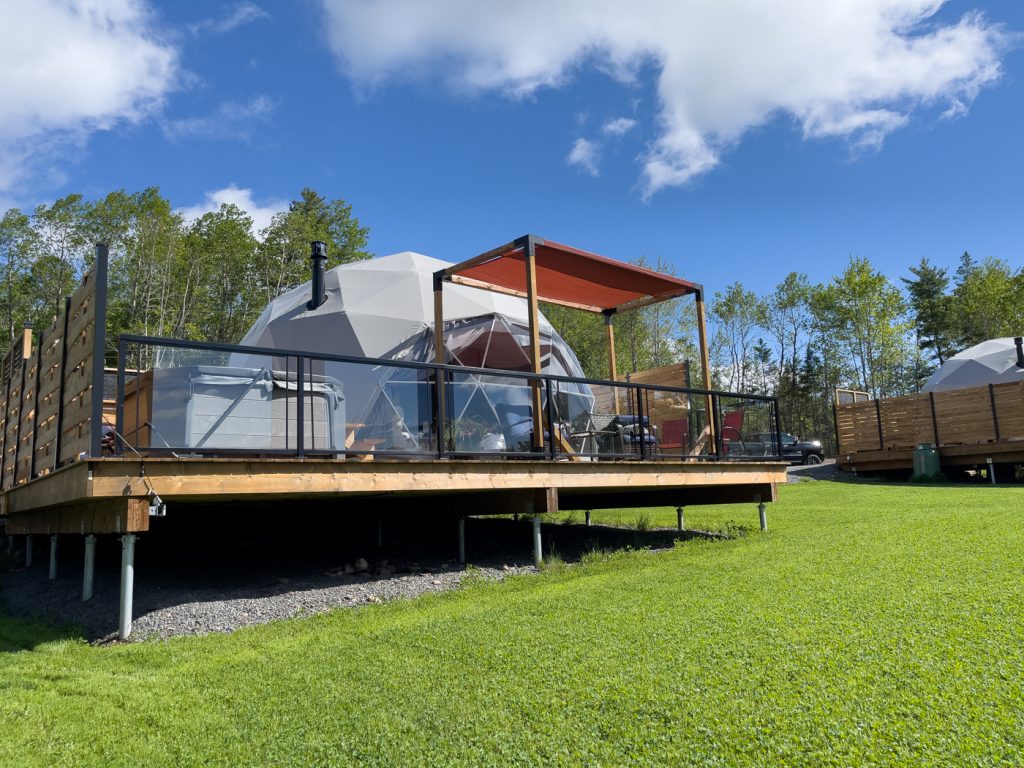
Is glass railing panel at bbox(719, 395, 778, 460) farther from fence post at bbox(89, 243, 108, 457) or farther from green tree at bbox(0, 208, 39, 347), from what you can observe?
green tree at bbox(0, 208, 39, 347)

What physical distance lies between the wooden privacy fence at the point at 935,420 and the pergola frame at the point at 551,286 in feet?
35.8

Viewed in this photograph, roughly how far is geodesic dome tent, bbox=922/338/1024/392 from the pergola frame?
1999 centimetres

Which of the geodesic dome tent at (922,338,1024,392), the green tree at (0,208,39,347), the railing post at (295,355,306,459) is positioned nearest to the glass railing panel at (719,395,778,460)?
the railing post at (295,355,306,459)

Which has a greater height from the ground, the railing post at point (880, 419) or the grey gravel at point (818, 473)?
the railing post at point (880, 419)

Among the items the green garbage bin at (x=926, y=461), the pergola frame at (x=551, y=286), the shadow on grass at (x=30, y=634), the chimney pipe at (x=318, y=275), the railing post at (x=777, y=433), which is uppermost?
the chimney pipe at (x=318, y=275)

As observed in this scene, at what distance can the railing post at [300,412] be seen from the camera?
6.04 meters

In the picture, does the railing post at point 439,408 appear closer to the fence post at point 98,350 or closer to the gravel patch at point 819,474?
the fence post at point 98,350

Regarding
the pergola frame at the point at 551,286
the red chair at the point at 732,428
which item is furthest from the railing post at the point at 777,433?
the pergola frame at the point at 551,286

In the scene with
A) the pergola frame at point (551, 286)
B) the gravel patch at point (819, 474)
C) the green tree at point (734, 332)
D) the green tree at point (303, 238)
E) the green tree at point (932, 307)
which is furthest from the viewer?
the green tree at point (932, 307)

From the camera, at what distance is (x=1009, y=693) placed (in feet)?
9.99

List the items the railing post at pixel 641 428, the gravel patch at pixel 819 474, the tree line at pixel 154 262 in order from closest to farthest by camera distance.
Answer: the railing post at pixel 641 428
the gravel patch at pixel 819 474
the tree line at pixel 154 262

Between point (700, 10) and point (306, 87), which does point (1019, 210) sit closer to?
point (700, 10)

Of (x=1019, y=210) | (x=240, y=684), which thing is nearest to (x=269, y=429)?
(x=240, y=684)

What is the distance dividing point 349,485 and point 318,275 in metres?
7.75
